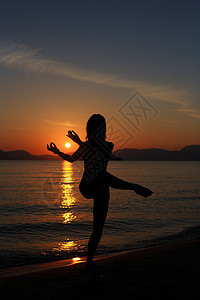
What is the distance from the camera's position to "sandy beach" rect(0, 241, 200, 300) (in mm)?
3887

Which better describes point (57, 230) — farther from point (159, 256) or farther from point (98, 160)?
point (98, 160)

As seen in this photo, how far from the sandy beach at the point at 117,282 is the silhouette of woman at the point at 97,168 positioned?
731mm

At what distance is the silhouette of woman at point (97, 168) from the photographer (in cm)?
450

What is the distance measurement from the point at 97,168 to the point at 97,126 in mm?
748

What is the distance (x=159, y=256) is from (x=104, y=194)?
8.93 feet

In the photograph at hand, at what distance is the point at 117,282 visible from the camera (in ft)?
14.3

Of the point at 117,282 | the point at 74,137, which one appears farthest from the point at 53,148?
the point at 117,282

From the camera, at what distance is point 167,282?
428cm

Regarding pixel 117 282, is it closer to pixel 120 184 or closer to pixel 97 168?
pixel 120 184

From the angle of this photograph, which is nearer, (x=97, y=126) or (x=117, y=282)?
(x=117, y=282)

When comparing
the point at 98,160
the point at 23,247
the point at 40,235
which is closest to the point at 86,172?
the point at 98,160

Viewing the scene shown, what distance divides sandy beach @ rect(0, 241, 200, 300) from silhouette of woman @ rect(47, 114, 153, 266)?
0.73m

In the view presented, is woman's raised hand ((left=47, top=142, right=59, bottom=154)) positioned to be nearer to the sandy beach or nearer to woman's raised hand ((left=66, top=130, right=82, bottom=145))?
woman's raised hand ((left=66, top=130, right=82, bottom=145))

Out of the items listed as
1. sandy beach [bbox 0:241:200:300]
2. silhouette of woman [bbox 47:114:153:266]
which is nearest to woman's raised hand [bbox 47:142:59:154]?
silhouette of woman [bbox 47:114:153:266]
